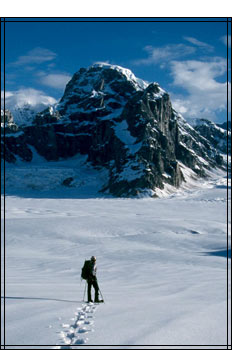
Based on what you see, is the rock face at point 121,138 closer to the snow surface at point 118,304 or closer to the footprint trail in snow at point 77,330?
the snow surface at point 118,304

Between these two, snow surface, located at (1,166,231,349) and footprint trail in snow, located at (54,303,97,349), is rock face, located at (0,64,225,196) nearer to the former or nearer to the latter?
snow surface, located at (1,166,231,349)

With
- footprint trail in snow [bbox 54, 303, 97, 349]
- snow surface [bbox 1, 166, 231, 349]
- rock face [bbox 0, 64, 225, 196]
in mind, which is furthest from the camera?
rock face [bbox 0, 64, 225, 196]

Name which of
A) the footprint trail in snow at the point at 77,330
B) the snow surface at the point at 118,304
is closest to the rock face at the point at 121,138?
the snow surface at the point at 118,304

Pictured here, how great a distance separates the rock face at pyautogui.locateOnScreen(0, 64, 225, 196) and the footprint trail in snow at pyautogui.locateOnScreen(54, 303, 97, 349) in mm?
103851

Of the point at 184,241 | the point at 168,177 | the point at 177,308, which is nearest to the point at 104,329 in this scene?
the point at 177,308

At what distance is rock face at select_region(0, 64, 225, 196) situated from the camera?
413 feet

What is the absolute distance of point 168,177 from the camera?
131 m

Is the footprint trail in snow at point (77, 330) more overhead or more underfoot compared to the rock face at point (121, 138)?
more underfoot

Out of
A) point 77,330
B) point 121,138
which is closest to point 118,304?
point 77,330

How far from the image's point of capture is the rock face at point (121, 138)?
4958 inches

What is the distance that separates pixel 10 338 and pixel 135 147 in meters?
131

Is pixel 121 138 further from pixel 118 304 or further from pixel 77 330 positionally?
pixel 77 330

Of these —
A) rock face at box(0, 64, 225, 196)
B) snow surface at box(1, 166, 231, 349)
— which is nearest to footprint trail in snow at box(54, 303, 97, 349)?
snow surface at box(1, 166, 231, 349)

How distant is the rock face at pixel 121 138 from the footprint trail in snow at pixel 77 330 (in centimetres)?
10385
